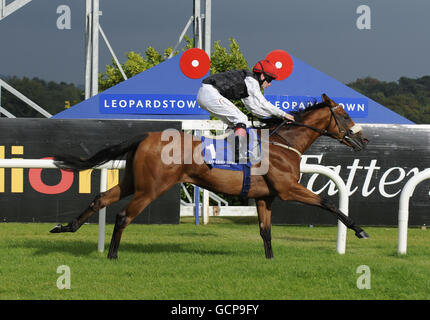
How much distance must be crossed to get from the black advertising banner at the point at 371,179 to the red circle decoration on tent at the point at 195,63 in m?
2.84

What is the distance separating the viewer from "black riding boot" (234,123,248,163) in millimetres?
7133

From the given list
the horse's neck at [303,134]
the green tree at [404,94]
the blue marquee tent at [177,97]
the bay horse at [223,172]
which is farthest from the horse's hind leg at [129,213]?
the green tree at [404,94]

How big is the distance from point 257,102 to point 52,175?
490cm

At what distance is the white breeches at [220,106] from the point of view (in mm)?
7234

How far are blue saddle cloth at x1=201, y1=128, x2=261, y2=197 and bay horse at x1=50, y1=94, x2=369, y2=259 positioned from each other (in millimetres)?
53

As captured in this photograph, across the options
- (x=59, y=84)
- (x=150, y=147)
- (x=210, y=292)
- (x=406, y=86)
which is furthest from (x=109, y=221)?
(x=59, y=84)

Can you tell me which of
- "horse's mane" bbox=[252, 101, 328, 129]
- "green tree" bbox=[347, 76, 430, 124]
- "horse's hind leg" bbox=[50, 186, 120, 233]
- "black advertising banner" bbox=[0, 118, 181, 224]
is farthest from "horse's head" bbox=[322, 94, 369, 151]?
"green tree" bbox=[347, 76, 430, 124]

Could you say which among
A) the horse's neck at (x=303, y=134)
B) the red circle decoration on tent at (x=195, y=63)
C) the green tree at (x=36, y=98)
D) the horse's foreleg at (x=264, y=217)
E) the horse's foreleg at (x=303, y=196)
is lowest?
the horse's foreleg at (x=264, y=217)

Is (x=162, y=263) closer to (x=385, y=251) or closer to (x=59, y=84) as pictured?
(x=385, y=251)

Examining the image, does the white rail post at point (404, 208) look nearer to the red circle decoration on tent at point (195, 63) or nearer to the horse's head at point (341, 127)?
the horse's head at point (341, 127)

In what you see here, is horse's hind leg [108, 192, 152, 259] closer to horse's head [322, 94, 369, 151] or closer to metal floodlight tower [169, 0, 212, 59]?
horse's head [322, 94, 369, 151]

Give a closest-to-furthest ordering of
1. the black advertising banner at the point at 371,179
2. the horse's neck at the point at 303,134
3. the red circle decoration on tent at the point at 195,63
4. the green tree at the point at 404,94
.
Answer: the horse's neck at the point at 303,134, the black advertising banner at the point at 371,179, the red circle decoration on tent at the point at 195,63, the green tree at the point at 404,94

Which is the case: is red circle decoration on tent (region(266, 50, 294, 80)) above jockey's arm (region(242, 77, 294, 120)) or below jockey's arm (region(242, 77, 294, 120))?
above

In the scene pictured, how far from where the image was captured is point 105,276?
20.0ft
